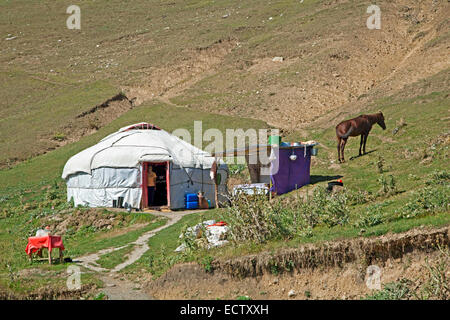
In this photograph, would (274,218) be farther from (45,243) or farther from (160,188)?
(160,188)

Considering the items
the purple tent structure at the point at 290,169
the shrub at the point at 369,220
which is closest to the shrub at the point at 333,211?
the shrub at the point at 369,220

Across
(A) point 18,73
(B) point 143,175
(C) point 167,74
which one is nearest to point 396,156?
(B) point 143,175

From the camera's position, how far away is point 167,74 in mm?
53062

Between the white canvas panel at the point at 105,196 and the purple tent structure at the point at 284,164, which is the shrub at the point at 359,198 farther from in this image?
the white canvas panel at the point at 105,196

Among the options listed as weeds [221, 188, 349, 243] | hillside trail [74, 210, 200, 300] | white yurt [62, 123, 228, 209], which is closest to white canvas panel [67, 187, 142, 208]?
white yurt [62, 123, 228, 209]

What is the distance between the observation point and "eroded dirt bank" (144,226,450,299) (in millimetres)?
10234

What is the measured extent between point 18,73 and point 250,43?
24074 mm

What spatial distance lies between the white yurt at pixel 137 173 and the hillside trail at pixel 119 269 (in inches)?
137

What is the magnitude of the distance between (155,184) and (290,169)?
223 inches

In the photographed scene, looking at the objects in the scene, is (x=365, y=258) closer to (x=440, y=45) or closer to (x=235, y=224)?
(x=235, y=224)

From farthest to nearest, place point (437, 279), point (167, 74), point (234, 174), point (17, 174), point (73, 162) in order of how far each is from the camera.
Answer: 1. point (167, 74)
2. point (17, 174)
3. point (234, 174)
4. point (73, 162)
5. point (437, 279)

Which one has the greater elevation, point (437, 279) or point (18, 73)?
point (18, 73)

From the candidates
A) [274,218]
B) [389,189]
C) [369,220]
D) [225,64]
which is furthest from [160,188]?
[225,64]

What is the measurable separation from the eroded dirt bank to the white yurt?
39.1 feet
